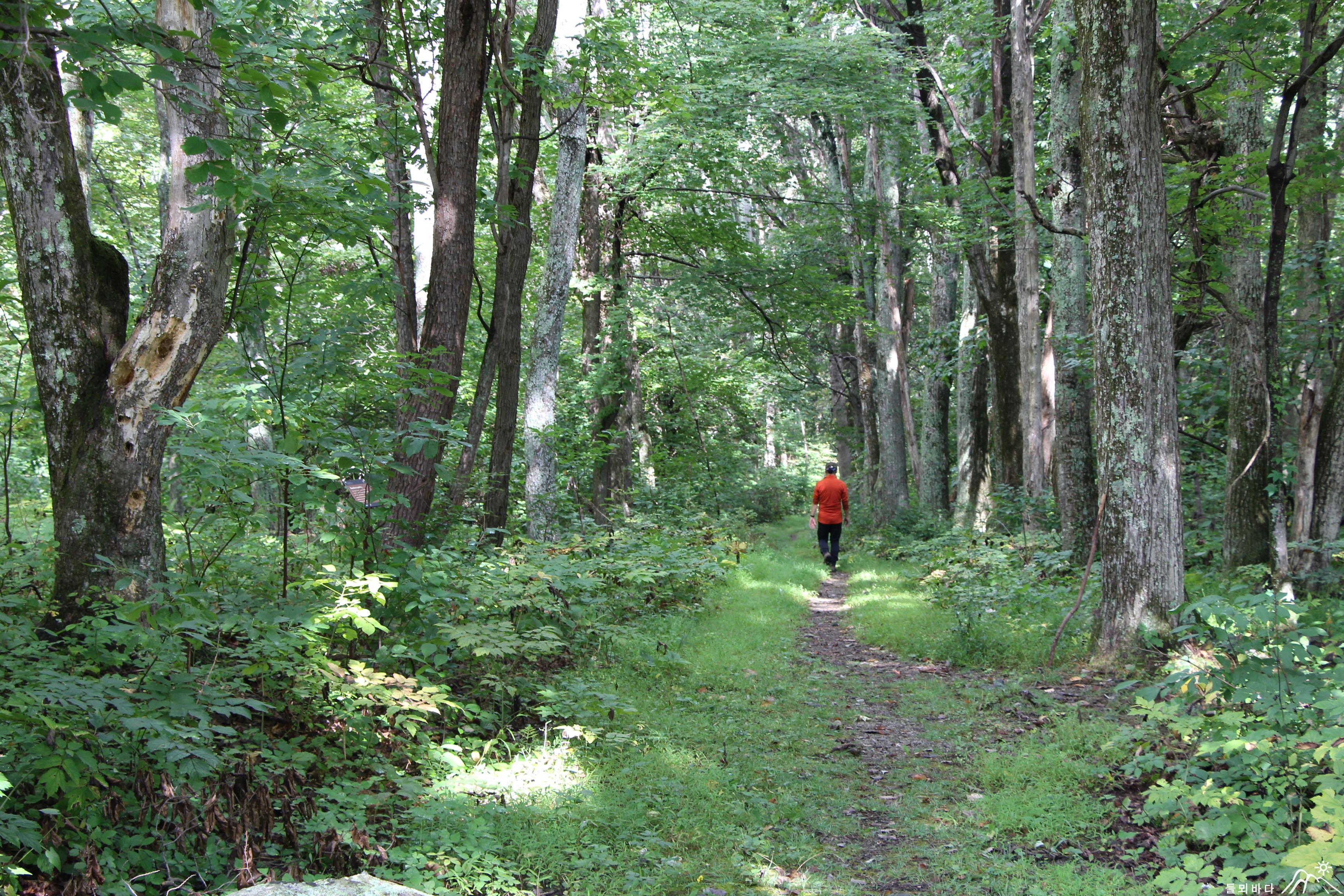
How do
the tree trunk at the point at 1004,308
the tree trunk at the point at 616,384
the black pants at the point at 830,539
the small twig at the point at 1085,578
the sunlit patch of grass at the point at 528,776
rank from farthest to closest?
the black pants at the point at 830,539 < the tree trunk at the point at 616,384 < the tree trunk at the point at 1004,308 < the small twig at the point at 1085,578 < the sunlit patch of grass at the point at 528,776

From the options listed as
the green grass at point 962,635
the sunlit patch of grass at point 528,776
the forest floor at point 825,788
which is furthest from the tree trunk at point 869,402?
the sunlit patch of grass at point 528,776

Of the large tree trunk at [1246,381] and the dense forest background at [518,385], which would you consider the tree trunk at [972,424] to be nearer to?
the dense forest background at [518,385]

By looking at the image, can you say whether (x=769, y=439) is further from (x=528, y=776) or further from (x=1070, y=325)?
(x=528, y=776)

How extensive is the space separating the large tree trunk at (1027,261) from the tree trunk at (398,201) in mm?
7191

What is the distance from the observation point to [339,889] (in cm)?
260

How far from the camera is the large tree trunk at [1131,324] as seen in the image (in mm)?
6332

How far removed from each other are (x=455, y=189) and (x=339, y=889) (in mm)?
5494

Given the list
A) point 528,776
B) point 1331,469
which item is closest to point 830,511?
point 1331,469

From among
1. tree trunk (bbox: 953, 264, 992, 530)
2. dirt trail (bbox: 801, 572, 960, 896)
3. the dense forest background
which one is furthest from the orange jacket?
dirt trail (bbox: 801, 572, 960, 896)

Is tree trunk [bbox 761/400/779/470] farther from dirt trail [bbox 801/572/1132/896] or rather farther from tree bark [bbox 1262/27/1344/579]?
dirt trail [bbox 801/572/1132/896]

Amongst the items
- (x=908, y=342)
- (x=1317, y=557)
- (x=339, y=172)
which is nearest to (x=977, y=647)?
(x=1317, y=557)

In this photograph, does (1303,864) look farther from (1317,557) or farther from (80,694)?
(1317,557)

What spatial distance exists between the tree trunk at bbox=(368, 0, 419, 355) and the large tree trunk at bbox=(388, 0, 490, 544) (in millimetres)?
346

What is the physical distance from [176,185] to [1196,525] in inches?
524
